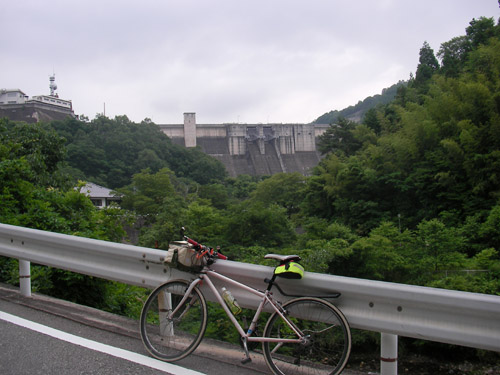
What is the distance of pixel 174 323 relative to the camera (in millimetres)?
2881

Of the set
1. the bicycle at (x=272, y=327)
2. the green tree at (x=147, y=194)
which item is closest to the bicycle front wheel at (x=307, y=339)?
the bicycle at (x=272, y=327)

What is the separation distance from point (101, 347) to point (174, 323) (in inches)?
18.6

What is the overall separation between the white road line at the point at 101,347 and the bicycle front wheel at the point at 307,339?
1.46 ft

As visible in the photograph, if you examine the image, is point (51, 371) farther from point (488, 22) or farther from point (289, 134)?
point (289, 134)

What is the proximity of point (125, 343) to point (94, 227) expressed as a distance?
3.16 metres

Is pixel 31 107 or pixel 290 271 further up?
pixel 31 107

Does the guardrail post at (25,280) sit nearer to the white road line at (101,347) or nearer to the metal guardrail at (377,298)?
the white road line at (101,347)

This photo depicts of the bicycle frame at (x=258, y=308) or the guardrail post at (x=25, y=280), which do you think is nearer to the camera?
the bicycle frame at (x=258, y=308)

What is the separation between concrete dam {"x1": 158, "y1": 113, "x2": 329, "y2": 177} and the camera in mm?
82500

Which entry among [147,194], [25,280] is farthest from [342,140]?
[25,280]

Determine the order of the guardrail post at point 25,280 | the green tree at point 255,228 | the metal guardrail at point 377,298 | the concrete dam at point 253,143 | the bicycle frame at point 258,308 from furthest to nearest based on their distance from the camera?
the concrete dam at point 253,143 → the green tree at point 255,228 → the guardrail post at point 25,280 → the bicycle frame at point 258,308 → the metal guardrail at point 377,298

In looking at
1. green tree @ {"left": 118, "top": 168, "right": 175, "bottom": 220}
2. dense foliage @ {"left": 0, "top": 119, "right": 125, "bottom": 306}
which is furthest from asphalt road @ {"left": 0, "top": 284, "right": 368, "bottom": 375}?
green tree @ {"left": 118, "top": 168, "right": 175, "bottom": 220}

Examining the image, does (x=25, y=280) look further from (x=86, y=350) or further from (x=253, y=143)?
(x=253, y=143)

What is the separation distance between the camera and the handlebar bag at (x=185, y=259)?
9.08 ft
